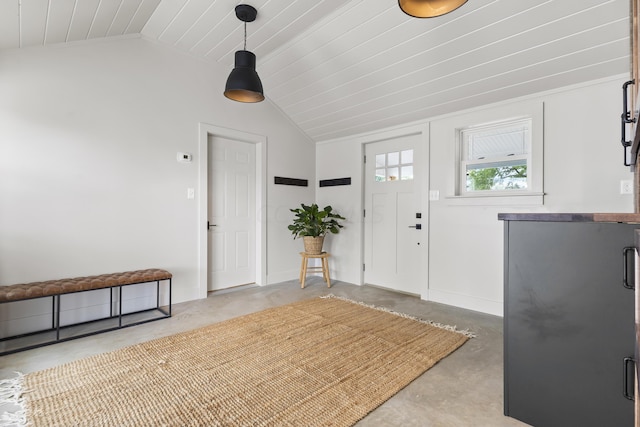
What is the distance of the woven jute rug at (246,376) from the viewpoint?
1.59 meters

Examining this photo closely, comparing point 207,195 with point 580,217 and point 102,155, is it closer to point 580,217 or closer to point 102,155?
point 102,155

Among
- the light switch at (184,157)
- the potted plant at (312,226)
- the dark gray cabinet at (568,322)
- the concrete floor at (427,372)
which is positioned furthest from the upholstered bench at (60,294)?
the dark gray cabinet at (568,322)

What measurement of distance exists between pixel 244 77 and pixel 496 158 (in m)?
2.68

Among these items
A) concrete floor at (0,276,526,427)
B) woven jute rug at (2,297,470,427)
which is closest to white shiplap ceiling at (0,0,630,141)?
concrete floor at (0,276,526,427)

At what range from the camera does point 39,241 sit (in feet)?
8.79

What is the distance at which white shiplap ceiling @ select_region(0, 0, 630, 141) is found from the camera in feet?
7.47

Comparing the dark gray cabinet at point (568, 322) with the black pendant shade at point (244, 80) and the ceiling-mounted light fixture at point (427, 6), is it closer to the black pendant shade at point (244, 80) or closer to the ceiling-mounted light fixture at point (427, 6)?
the ceiling-mounted light fixture at point (427, 6)

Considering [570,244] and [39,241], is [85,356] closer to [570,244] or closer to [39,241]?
[39,241]

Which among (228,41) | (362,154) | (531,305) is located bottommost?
(531,305)

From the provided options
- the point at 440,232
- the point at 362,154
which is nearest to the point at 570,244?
the point at 440,232

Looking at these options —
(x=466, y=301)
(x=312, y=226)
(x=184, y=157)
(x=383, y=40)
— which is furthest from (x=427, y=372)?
(x=184, y=157)

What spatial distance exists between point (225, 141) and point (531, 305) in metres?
3.77

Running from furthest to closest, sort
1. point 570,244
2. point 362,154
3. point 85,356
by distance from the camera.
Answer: point 362,154, point 85,356, point 570,244

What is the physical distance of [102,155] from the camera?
9.87ft
